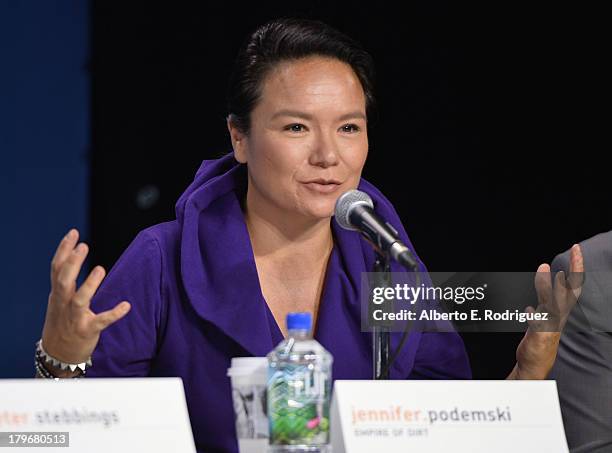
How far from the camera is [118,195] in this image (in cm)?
299

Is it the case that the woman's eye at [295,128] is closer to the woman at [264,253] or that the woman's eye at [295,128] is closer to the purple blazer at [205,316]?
→ the woman at [264,253]

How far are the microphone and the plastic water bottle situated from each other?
0.16 m

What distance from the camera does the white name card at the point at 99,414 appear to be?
1.15m

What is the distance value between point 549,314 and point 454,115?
1404mm

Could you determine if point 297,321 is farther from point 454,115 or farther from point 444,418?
point 454,115

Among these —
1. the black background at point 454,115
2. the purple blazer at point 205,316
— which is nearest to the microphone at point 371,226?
the purple blazer at point 205,316

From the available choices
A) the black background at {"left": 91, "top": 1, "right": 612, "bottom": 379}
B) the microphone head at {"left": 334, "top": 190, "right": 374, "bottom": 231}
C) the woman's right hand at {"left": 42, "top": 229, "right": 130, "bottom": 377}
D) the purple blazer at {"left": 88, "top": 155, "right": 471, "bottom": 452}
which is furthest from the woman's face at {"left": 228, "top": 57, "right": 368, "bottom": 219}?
the black background at {"left": 91, "top": 1, "right": 612, "bottom": 379}

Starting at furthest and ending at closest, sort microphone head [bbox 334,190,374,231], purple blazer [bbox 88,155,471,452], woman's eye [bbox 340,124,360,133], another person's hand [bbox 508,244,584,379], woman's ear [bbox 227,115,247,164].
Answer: woman's ear [bbox 227,115,247,164] < woman's eye [bbox 340,124,360,133] < purple blazer [bbox 88,155,471,452] < another person's hand [bbox 508,244,584,379] < microphone head [bbox 334,190,374,231]

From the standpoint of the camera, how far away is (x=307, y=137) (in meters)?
1.86

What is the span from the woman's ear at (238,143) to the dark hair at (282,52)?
0.05ft

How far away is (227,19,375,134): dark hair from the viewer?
1.96 m

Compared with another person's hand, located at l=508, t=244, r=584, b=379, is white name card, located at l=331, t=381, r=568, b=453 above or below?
below

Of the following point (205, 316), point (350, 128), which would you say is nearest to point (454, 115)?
point (350, 128)

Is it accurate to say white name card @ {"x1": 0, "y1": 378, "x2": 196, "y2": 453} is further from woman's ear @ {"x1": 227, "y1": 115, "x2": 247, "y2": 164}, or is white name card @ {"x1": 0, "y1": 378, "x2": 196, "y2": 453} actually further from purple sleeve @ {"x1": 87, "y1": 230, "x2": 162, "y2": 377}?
woman's ear @ {"x1": 227, "y1": 115, "x2": 247, "y2": 164}
